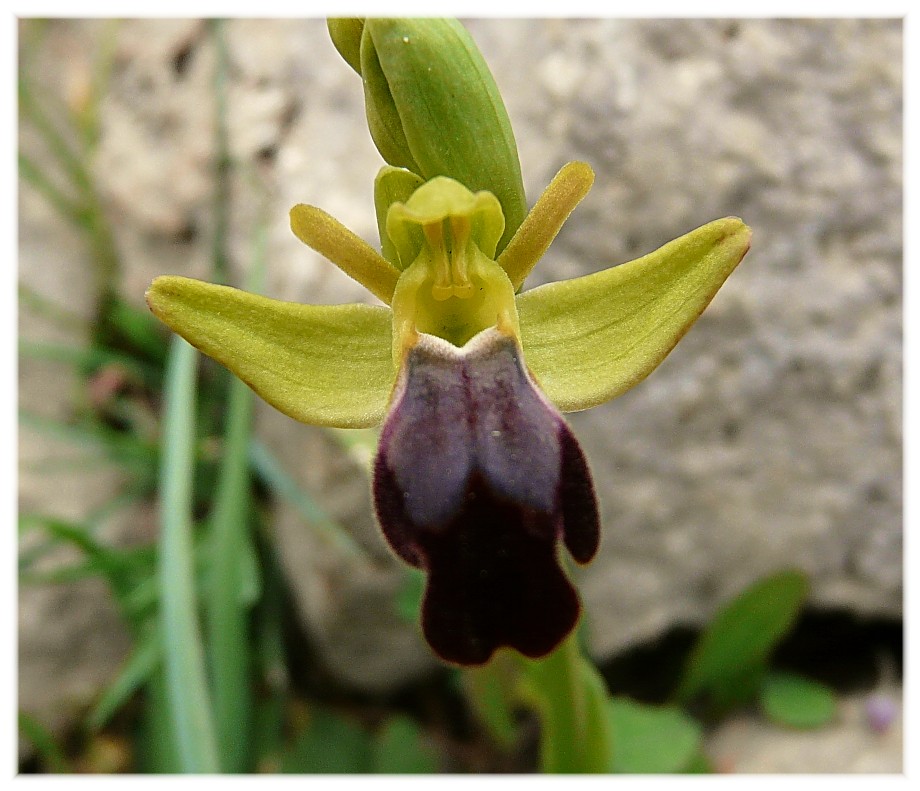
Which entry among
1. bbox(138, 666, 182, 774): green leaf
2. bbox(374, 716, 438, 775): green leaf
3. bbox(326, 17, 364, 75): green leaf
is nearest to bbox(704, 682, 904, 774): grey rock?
bbox(374, 716, 438, 775): green leaf

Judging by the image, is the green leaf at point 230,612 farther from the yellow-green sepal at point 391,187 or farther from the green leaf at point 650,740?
the yellow-green sepal at point 391,187

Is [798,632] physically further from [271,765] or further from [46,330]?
[46,330]

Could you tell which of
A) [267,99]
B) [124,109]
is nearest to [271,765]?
[267,99]

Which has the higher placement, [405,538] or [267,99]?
[267,99]

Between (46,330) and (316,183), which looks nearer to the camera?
(316,183)

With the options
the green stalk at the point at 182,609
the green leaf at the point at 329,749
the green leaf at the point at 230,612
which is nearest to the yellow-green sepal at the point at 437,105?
the green stalk at the point at 182,609

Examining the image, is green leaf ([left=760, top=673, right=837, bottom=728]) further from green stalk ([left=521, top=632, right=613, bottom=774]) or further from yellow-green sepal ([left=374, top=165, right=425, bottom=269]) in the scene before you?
yellow-green sepal ([left=374, top=165, right=425, bottom=269])

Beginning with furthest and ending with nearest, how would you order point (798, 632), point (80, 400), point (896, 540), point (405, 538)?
point (80, 400)
point (798, 632)
point (896, 540)
point (405, 538)
